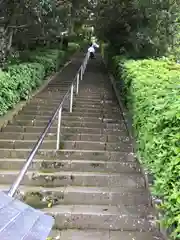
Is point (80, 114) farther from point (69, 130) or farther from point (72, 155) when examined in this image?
point (72, 155)

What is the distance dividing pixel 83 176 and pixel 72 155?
1.01 m

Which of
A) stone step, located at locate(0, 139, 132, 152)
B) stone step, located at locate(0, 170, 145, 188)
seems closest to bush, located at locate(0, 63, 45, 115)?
stone step, located at locate(0, 139, 132, 152)

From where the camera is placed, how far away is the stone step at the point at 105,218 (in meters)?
4.31

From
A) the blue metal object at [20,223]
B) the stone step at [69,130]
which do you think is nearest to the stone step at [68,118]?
the stone step at [69,130]

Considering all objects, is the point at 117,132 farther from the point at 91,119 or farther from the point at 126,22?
the point at 126,22

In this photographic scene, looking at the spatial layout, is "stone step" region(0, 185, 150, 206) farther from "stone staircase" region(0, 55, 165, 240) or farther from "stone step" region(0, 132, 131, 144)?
"stone step" region(0, 132, 131, 144)

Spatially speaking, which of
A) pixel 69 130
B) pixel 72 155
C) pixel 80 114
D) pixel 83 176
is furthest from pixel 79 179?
pixel 80 114

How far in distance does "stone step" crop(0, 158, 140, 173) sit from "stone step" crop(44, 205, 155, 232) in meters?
1.21

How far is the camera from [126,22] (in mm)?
15750

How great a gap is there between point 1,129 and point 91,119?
2212 millimetres

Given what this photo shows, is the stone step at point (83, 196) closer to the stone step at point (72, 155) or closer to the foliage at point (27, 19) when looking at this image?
the stone step at point (72, 155)

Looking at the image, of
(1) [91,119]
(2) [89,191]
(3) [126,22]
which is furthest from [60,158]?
(3) [126,22]

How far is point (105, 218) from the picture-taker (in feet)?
14.5

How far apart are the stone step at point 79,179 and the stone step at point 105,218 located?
0.72m
